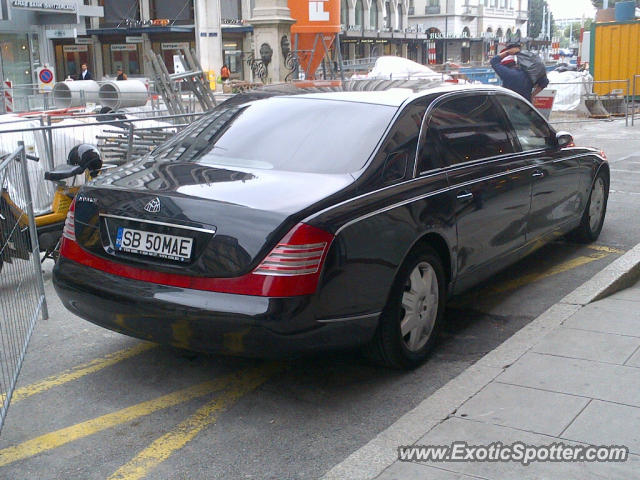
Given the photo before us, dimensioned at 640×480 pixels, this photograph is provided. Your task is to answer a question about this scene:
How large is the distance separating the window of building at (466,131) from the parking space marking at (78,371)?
213cm

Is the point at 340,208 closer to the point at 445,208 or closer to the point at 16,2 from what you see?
the point at 445,208

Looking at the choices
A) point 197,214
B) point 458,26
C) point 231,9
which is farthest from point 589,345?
point 458,26

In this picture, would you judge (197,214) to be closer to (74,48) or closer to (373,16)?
(74,48)

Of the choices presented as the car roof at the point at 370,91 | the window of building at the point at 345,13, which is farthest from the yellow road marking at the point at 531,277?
the window of building at the point at 345,13

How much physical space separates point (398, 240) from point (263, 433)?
1241 millimetres

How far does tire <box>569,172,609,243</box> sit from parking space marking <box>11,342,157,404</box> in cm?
430

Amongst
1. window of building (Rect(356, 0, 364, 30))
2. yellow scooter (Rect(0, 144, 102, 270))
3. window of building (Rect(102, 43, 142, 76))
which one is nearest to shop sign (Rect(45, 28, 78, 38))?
window of building (Rect(102, 43, 142, 76))

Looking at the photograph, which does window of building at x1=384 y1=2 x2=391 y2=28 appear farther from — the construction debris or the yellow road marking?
the yellow road marking

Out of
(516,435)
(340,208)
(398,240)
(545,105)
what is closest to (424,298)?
(398,240)

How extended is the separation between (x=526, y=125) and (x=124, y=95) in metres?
14.1

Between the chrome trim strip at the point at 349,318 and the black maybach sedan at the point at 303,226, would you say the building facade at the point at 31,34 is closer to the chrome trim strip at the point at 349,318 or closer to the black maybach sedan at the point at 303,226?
the black maybach sedan at the point at 303,226

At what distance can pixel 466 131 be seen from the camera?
5.45m

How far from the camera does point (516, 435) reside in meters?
3.58

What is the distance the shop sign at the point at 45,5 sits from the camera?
31016 mm
